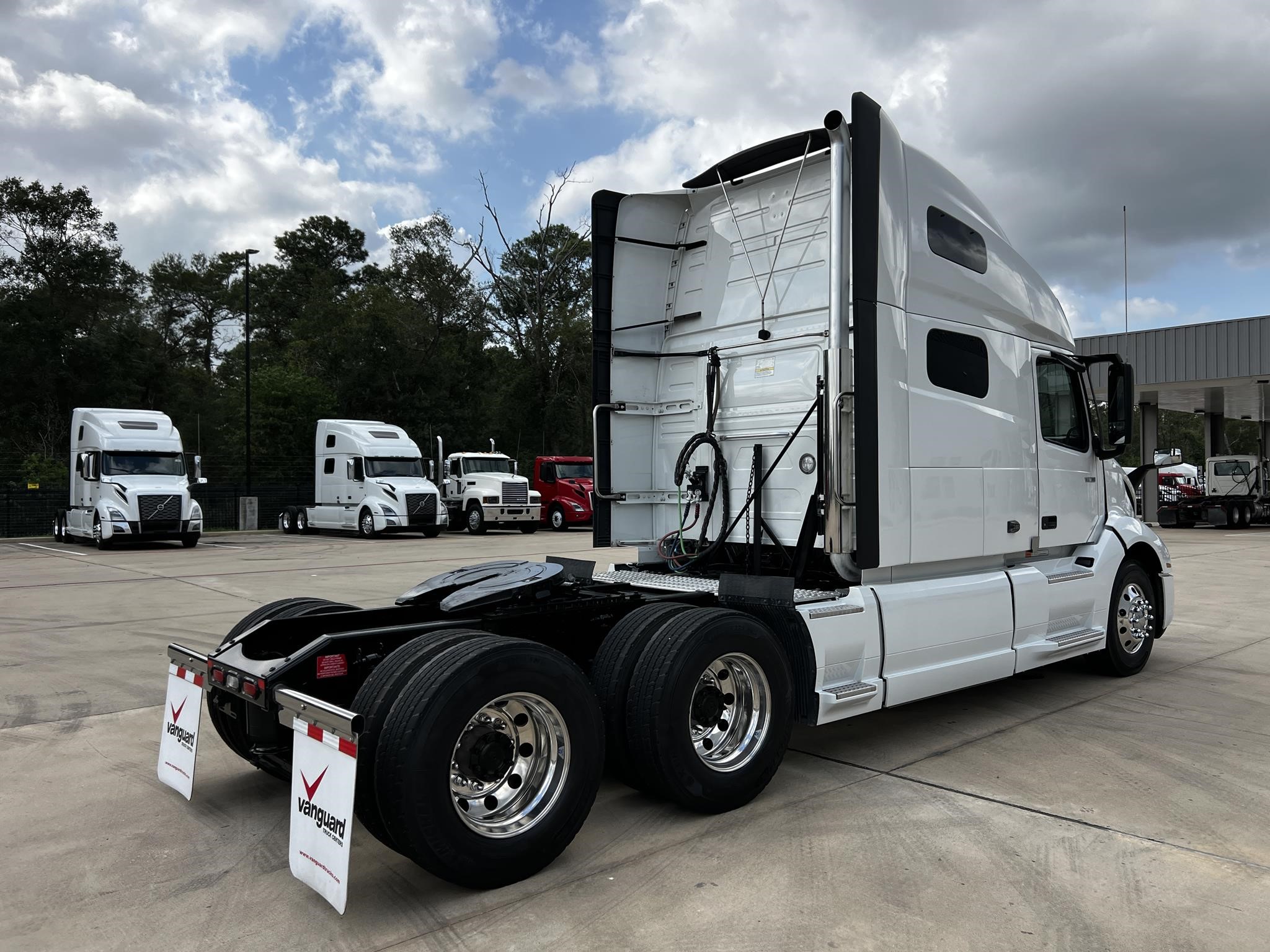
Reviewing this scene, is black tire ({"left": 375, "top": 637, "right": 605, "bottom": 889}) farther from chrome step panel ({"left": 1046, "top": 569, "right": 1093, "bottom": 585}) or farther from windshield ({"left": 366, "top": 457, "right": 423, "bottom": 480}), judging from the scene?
windshield ({"left": 366, "top": 457, "right": 423, "bottom": 480})

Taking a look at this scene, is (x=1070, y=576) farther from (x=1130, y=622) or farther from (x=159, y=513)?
(x=159, y=513)

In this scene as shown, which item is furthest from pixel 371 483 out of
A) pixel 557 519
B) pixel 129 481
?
pixel 557 519

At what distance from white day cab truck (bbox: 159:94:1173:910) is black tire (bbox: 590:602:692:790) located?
13mm

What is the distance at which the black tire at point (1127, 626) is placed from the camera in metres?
6.71

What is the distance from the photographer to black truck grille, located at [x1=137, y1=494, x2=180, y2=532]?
2014 centimetres

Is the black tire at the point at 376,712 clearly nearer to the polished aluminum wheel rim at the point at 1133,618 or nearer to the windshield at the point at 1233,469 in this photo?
the polished aluminum wheel rim at the point at 1133,618

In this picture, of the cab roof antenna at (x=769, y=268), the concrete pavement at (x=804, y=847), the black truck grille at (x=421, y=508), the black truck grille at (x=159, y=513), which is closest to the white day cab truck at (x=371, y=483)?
the black truck grille at (x=421, y=508)

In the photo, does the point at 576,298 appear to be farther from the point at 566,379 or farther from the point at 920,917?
the point at 920,917

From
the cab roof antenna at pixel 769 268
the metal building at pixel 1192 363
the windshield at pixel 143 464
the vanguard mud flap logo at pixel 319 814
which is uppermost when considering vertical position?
the metal building at pixel 1192 363

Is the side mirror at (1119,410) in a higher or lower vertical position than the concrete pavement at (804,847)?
higher

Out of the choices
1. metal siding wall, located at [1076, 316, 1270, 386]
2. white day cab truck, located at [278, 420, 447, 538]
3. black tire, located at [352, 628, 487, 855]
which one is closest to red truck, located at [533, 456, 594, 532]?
white day cab truck, located at [278, 420, 447, 538]

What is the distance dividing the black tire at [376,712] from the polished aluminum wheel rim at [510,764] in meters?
0.28

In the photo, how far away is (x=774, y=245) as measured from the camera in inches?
219

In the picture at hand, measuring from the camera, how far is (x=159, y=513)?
20.3 m
